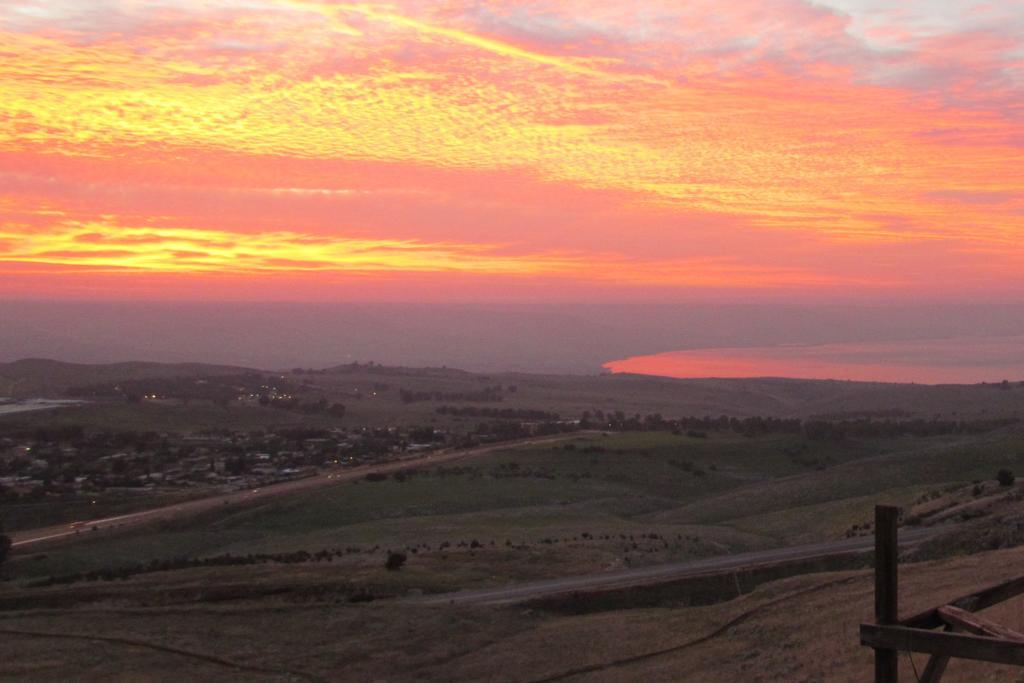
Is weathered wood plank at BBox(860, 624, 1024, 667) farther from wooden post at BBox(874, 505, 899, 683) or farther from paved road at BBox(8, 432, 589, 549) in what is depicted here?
paved road at BBox(8, 432, 589, 549)

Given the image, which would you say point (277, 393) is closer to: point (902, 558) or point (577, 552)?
point (577, 552)

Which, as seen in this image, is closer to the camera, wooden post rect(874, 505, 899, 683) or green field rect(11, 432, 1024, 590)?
wooden post rect(874, 505, 899, 683)

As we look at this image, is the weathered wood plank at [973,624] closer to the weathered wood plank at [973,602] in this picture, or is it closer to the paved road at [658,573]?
the weathered wood plank at [973,602]

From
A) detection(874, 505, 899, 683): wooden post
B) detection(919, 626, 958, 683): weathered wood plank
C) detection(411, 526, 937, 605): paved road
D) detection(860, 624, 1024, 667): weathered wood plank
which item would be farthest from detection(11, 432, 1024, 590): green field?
detection(919, 626, 958, 683): weathered wood plank

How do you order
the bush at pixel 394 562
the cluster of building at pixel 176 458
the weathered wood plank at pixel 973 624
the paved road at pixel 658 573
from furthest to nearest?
the cluster of building at pixel 176 458, the bush at pixel 394 562, the paved road at pixel 658 573, the weathered wood plank at pixel 973 624

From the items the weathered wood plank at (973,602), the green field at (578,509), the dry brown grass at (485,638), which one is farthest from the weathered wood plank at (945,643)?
the green field at (578,509)

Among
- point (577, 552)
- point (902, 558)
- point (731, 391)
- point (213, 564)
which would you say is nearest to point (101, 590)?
point (213, 564)

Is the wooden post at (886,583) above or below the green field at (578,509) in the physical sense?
above
